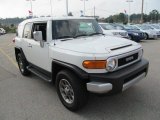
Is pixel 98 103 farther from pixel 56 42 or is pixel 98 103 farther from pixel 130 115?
pixel 56 42

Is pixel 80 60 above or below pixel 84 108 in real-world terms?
above

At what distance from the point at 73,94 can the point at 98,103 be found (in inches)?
31.8

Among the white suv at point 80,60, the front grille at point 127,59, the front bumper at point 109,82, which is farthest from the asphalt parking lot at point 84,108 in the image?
the front grille at point 127,59

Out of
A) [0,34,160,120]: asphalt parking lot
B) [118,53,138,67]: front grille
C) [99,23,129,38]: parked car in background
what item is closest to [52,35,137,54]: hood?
[118,53,138,67]: front grille

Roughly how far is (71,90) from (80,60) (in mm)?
750

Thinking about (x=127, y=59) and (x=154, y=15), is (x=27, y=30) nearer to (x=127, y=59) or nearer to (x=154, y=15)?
(x=127, y=59)

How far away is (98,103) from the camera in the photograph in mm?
4527

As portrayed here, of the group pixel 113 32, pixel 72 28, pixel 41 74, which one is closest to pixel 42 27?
pixel 72 28

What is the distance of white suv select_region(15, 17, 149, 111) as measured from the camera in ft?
12.1

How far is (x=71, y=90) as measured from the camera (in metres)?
4.14

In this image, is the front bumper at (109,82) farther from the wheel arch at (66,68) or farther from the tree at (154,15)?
the tree at (154,15)

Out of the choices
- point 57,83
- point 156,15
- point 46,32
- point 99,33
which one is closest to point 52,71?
point 57,83

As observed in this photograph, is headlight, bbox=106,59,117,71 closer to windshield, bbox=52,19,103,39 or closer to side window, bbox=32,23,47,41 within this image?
windshield, bbox=52,19,103,39

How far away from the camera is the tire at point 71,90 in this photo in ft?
12.7
